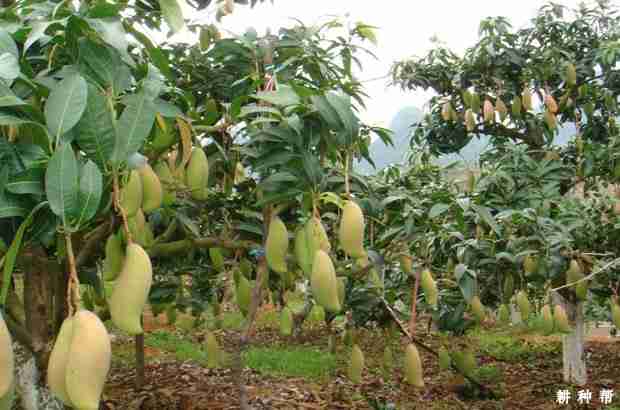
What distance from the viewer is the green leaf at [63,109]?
0.61 metres

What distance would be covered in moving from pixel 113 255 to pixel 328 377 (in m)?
3.49

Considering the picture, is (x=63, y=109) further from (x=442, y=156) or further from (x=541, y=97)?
(x=442, y=156)

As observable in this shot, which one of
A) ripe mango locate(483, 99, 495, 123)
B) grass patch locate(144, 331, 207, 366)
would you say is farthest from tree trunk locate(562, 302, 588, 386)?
grass patch locate(144, 331, 207, 366)

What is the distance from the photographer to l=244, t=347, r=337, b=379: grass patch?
13.9ft

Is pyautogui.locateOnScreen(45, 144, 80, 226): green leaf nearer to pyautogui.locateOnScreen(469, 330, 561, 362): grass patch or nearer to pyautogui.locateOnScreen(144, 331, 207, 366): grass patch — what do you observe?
pyautogui.locateOnScreen(144, 331, 207, 366): grass patch

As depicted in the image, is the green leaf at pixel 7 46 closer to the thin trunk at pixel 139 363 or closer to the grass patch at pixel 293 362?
the thin trunk at pixel 139 363

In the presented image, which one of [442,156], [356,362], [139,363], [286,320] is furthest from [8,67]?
[442,156]

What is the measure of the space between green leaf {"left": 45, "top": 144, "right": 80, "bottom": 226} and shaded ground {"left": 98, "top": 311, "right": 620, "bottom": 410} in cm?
205

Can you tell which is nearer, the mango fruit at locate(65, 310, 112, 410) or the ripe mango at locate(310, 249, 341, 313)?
the mango fruit at locate(65, 310, 112, 410)

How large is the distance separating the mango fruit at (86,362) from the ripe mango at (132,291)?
0.07 meters

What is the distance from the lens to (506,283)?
208cm

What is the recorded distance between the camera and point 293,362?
4.50 meters

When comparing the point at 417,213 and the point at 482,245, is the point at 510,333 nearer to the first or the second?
the point at 482,245

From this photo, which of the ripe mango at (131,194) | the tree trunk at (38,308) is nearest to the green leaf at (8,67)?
the ripe mango at (131,194)
